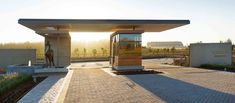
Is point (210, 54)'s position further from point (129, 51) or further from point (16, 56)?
point (16, 56)

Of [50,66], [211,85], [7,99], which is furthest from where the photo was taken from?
[50,66]

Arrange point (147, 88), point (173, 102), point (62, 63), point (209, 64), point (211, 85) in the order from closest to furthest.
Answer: point (173, 102) < point (147, 88) < point (211, 85) < point (209, 64) < point (62, 63)

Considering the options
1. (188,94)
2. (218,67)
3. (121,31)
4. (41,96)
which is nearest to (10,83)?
(41,96)

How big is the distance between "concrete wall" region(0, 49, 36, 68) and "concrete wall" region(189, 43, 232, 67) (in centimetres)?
1313

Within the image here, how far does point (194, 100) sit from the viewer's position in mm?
9789

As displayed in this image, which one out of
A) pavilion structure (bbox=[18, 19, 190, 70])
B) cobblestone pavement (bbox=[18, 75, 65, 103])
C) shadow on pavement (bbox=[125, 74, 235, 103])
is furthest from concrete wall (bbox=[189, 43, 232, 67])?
cobblestone pavement (bbox=[18, 75, 65, 103])

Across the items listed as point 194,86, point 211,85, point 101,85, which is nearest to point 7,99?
point 101,85

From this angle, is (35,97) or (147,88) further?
(147,88)

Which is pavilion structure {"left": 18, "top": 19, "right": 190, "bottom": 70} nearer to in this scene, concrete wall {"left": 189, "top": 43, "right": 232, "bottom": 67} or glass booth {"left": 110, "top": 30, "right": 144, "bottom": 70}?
glass booth {"left": 110, "top": 30, "right": 144, "bottom": 70}

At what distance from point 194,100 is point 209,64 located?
52.2ft

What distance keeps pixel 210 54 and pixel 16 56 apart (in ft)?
52.0

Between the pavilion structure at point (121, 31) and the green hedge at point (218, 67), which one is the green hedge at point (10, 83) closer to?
the pavilion structure at point (121, 31)

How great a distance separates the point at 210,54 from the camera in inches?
1017

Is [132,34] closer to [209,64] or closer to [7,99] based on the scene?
[209,64]
